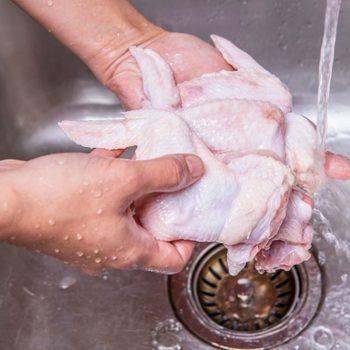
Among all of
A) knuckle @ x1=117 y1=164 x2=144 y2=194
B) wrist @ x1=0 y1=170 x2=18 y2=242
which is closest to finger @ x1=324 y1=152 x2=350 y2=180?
knuckle @ x1=117 y1=164 x2=144 y2=194

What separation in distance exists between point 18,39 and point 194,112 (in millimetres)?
436

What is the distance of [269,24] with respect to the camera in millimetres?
1133

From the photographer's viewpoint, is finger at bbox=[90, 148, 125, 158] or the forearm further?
the forearm

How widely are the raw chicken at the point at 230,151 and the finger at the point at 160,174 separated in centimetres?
4

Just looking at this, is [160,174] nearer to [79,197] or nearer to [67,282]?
[79,197]

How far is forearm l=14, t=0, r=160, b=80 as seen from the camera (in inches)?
36.6

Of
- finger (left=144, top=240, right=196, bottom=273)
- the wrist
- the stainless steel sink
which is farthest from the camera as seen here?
the stainless steel sink

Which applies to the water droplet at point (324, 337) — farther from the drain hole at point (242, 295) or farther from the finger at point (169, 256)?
the finger at point (169, 256)

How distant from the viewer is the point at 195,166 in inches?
28.4

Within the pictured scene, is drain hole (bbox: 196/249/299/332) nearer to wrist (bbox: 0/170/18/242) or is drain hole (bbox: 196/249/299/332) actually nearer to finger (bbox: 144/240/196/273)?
finger (bbox: 144/240/196/273)

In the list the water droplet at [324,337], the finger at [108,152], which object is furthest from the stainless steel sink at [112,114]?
the finger at [108,152]

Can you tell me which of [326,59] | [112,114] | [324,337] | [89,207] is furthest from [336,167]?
[112,114]

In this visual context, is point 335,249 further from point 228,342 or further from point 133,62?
point 133,62

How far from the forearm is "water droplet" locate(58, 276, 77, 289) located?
12.1 inches
